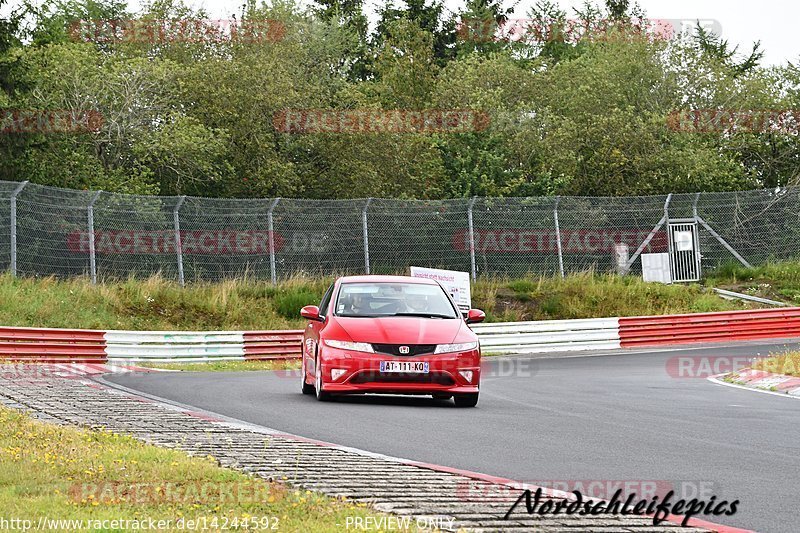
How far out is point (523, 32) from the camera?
230ft

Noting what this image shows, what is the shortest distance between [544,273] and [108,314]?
11003mm

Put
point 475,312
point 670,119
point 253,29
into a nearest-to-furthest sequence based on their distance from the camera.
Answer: point 475,312 < point 670,119 < point 253,29

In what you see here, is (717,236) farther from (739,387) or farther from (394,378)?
(394,378)

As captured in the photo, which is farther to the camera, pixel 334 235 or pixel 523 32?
pixel 523 32

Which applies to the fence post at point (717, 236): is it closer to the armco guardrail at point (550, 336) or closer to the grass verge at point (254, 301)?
the grass verge at point (254, 301)

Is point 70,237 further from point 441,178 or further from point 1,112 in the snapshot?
point 441,178

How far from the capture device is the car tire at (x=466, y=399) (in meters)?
14.3

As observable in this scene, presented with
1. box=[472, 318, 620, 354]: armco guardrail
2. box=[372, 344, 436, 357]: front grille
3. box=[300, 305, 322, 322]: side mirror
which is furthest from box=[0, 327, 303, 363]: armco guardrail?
box=[372, 344, 436, 357]: front grille

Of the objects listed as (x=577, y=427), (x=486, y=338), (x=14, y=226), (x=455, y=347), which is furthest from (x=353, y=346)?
(x=486, y=338)

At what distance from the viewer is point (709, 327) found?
29500 mm

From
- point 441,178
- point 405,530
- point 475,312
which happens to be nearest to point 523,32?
point 441,178

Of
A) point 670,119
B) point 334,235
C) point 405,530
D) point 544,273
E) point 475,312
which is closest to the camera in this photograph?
point 405,530

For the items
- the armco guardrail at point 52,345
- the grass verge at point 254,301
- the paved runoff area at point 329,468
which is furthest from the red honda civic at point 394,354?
the grass verge at point 254,301

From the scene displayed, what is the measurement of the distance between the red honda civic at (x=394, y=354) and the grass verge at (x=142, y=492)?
214 inches
